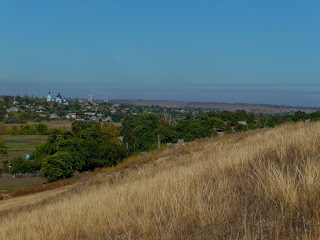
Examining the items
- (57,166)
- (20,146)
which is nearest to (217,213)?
(57,166)

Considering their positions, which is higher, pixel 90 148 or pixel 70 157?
pixel 90 148

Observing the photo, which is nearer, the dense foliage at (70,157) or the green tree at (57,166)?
the green tree at (57,166)

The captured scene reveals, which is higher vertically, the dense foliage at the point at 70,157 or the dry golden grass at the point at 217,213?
the dry golden grass at the point at 217,213

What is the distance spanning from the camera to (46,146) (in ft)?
238

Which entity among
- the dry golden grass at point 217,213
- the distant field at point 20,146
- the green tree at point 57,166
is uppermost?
the dry golden grass at point 217,213

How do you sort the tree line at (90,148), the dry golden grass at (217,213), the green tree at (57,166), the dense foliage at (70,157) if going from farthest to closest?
the tree line at (90,148) < the dense foliage at (70,157) < the green tree at (57,166) < the dry golden grass at (217,213)

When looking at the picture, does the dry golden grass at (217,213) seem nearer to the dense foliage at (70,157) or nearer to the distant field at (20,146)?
the dense foliage at (70,157)

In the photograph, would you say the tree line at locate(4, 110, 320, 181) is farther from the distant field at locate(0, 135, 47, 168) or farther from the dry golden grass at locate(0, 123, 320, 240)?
the dry golden grass at locate(0, 123, 320, 240)

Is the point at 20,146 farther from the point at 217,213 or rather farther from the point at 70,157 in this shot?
the point at 217,213

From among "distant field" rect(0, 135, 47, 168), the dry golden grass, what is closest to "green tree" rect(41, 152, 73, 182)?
"distant field" rect(0, 135, 47, 168)

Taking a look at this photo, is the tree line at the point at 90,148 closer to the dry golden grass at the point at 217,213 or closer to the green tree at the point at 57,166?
A: the green tree at the point at 57,166

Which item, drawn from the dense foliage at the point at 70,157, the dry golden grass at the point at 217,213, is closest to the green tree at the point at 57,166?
the dense foliage at the point at 70,157

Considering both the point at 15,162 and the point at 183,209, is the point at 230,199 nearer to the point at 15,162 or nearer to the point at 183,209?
the point at 183,209

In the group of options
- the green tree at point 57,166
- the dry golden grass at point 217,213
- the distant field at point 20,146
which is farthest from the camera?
the distant field at point 20,146
